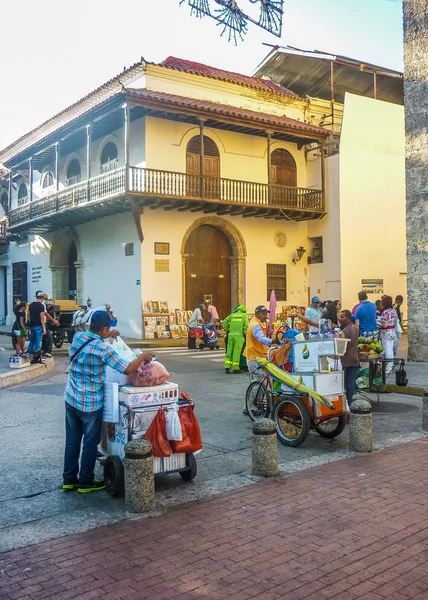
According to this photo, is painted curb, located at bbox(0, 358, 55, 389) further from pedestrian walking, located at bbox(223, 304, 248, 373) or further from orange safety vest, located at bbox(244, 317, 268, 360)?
orange safety vest, located at bbox(244, 317, 268, 360)

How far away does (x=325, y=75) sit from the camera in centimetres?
2725

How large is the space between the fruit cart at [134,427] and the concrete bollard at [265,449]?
75 cm

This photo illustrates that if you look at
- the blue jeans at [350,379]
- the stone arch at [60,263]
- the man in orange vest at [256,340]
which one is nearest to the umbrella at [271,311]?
the man in orange vest at [256,340]

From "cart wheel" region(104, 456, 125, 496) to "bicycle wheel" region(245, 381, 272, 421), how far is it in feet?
10.0

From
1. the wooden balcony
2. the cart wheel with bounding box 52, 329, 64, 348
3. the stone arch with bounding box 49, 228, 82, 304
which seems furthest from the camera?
the stone arch with bounding box 49, 228, 82, 304

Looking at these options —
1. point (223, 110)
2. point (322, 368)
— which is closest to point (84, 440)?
point (322, 368)

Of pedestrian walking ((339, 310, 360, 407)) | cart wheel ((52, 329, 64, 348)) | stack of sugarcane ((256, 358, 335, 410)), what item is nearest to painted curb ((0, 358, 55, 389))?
cart wheel ((52, 329, 64, 348))

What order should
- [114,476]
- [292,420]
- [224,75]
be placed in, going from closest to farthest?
[114,476] < [292,420] < [224,75]

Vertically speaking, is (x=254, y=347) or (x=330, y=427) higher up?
(x=254, y=347)

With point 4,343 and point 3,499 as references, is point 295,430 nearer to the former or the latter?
point 3,499

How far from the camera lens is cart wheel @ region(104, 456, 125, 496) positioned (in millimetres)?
5285

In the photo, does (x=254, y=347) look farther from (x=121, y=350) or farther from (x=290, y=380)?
(x=121, y=350)

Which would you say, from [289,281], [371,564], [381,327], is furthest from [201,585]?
[289,281]

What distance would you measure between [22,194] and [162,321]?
14.4 metres
